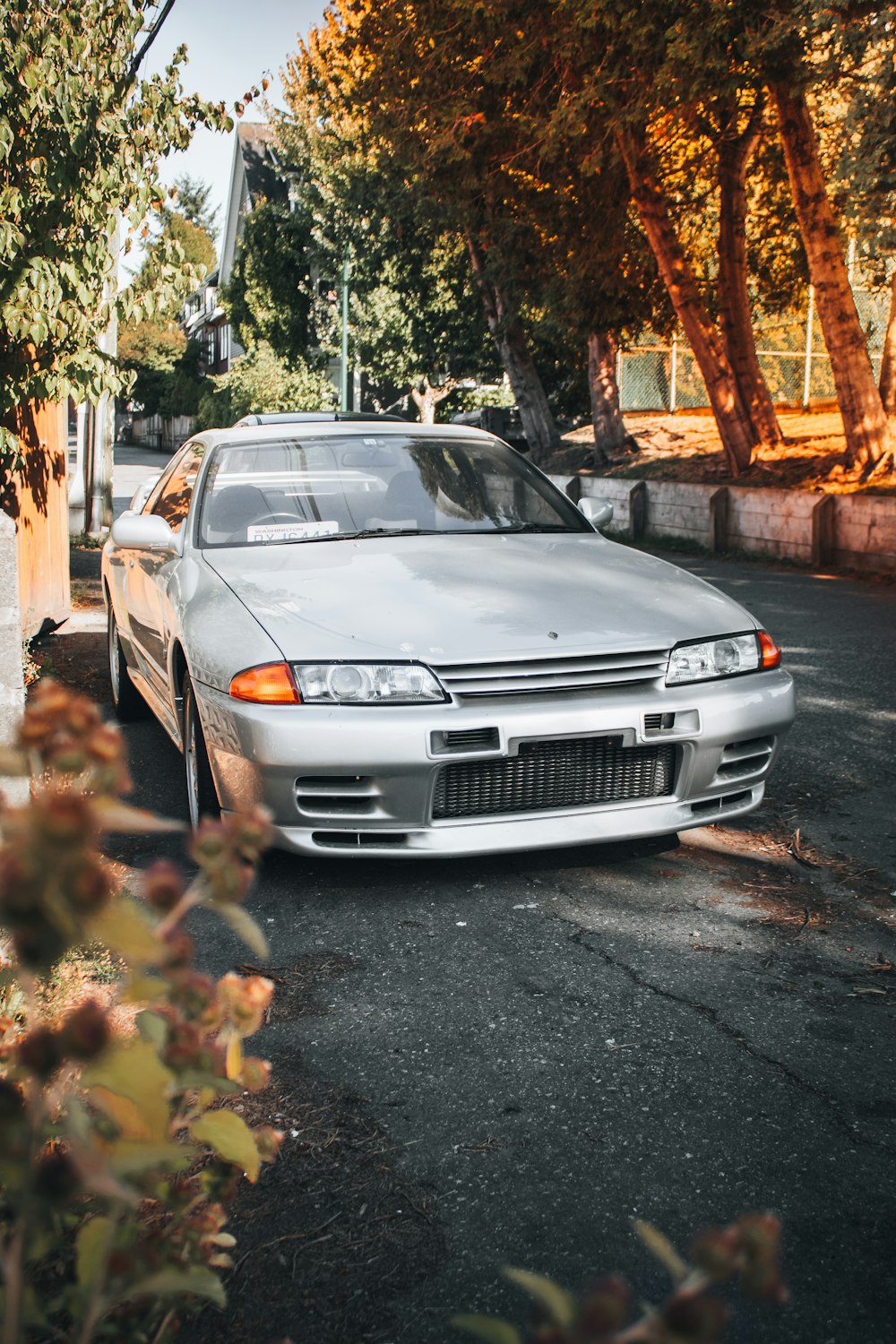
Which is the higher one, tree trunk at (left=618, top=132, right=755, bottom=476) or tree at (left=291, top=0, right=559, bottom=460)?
tree at (left=291, top=0, right=559, bottom=460)

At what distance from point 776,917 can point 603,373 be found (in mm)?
22046

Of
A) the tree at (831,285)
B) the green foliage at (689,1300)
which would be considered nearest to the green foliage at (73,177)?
the green foliage at (689,1300)

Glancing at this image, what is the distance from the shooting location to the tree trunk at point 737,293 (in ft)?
62.3

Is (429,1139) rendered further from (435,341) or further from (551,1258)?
(435,341)

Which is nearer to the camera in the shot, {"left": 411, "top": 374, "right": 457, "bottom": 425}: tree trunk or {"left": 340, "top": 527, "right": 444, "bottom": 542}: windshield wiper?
{"left": 340, "top": 527, "right": 444, "bottom": 542}: windshield wiper

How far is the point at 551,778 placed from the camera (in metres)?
4.38

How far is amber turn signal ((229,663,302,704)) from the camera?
4230 millimetres

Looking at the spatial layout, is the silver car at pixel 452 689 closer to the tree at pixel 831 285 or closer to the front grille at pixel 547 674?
the front grille at pixel 547 674

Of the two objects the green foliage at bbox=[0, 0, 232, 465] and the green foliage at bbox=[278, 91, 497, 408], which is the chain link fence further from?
the green foliage at bbox=[0, 0, 232, 465]

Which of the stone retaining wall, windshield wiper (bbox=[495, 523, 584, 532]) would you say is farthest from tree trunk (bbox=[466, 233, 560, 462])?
windshield wiper (bbox=[495, 523, 584, 532])

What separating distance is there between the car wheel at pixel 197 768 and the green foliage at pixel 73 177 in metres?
3.43

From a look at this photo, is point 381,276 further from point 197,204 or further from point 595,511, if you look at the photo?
point 197,204

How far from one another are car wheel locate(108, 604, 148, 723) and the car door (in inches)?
25.7

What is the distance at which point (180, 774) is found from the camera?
626cm
